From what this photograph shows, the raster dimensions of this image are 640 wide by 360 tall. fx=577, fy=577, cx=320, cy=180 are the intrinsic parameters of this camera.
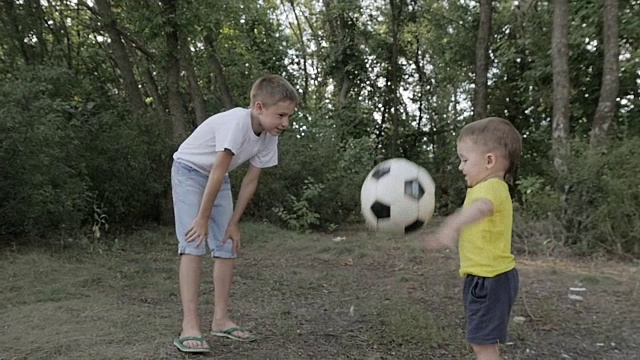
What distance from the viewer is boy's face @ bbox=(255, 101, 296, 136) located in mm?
3230

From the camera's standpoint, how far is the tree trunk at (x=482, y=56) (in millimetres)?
10000

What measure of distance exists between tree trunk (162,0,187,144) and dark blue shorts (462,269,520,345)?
6.59 metres

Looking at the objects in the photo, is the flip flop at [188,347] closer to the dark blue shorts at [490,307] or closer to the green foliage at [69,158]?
the dark blue shorts at [490,307]

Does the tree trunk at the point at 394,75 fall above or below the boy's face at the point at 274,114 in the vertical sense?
above

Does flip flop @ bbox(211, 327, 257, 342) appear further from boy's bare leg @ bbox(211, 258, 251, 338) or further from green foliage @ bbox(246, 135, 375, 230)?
green foliage @ bbox(246, 135, 375, 230)

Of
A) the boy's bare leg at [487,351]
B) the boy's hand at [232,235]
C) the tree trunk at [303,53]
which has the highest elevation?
the tree trunk at [303,53]

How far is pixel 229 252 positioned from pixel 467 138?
166 centimetres

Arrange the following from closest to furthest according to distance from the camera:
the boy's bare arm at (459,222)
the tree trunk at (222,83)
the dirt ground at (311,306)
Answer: the boy's bare arm at (459,222) → the dirt ground at (311,306) → the tree trunk at (222,83)

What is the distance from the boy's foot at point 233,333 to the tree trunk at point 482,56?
7.95 metres

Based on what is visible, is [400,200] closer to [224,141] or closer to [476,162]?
[476,162]

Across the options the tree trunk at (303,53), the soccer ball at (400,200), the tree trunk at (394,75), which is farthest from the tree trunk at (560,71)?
the tree trunk at (303,53)

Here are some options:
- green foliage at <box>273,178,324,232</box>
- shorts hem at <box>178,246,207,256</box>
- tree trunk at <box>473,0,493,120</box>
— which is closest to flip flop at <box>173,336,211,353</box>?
shorts hem at <box>178,246,207,256</box>

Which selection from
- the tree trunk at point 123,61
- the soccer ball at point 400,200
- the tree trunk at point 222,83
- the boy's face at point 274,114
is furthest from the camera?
the tree trunk at point 222,83

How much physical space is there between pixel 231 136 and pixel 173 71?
612cm
